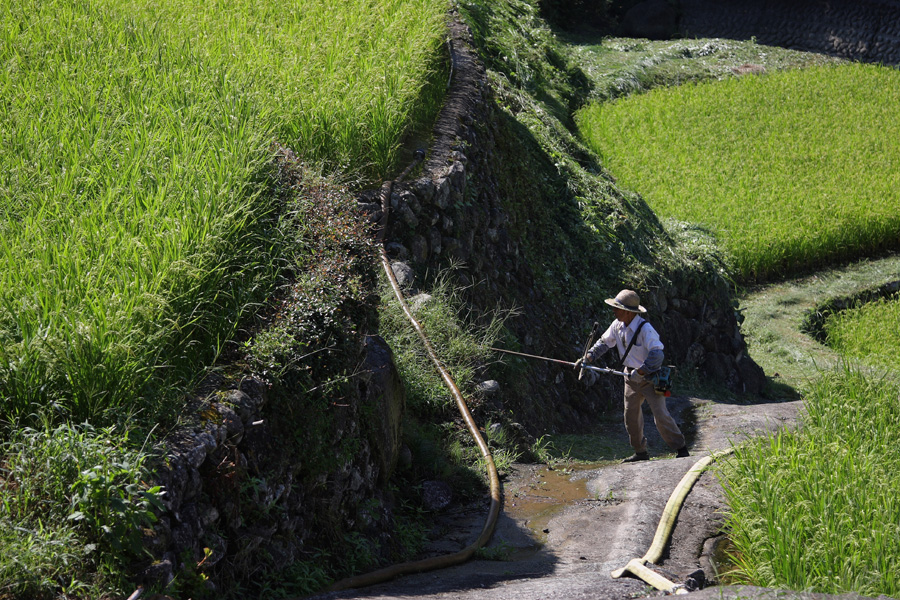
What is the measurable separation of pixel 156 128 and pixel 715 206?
440 inches

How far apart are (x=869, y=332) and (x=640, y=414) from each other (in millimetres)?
7424

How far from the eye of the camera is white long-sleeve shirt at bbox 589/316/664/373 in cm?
626

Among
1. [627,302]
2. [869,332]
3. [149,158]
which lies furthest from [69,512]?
[869,332]

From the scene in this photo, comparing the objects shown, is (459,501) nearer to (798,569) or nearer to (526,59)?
(798,569)

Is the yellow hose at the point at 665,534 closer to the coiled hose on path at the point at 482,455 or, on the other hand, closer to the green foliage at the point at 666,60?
the coiled hose on path at the point at 482,455

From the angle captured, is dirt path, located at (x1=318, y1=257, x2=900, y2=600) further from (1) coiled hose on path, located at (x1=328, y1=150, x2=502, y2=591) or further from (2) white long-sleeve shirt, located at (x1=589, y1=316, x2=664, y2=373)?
(2) white long-sleeve shirt, located at (x1=589, y1=316, x2=664, y2=373)

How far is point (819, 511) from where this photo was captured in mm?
3996

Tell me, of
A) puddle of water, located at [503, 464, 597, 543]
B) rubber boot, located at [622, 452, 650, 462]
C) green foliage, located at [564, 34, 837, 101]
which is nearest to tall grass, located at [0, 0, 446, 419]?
puddle of water, located at [503, 464, 597, 543]

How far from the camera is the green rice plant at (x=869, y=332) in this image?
1162 centimetres

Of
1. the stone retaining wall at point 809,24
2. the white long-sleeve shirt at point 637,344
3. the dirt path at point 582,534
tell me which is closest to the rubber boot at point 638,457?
the dirt path at point 582,534

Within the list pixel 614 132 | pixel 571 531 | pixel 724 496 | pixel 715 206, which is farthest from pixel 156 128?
pixel 614 132

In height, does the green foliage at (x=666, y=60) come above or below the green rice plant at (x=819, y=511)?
above

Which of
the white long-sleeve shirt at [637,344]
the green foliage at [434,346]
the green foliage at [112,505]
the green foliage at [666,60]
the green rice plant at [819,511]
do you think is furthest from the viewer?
the green foliage at [666,60]

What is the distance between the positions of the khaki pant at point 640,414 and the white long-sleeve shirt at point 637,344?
177 mm
